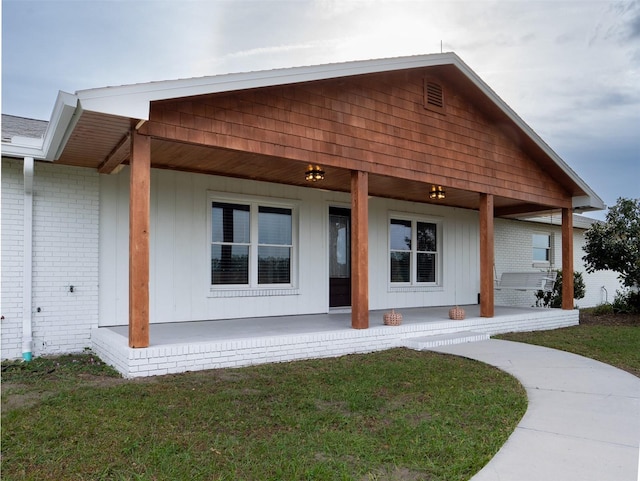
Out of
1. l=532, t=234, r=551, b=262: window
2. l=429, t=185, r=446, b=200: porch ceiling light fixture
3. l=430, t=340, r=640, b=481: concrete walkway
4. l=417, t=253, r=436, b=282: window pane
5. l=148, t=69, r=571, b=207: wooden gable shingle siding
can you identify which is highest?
l=148, t=69, r=571, b=207: wooden gable shingle siding

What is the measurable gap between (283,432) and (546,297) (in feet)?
35.3

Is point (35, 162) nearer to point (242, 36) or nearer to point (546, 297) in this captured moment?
point (242, 36)

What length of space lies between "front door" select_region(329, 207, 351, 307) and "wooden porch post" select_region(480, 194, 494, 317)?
2583mm

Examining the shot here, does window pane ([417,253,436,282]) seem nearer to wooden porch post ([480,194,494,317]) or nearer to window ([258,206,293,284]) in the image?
wooden porch post ([480,194,494,317])

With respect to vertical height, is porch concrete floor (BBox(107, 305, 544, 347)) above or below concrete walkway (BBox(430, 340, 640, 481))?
above

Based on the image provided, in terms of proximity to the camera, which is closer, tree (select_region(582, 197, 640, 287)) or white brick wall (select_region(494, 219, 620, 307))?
tree (select_region(582, 197, 640, 287))

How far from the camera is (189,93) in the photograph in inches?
192

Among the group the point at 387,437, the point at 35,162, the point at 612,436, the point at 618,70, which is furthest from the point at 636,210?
the point at 35,162

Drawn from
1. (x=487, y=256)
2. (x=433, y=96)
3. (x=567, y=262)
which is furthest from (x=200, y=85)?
(x=567, y=262)

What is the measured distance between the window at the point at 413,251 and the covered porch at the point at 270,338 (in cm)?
165

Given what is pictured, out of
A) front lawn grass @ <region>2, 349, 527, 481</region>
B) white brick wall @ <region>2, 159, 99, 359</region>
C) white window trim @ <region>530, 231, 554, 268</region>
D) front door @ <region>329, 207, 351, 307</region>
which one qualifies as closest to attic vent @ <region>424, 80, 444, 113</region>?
front door @ <region>329, 207, 351, 307</region>

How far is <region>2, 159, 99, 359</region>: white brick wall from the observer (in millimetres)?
6000

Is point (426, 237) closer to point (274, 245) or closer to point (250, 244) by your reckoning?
point (274, 245)

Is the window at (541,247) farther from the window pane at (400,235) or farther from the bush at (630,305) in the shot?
the window pane at (400,235)
